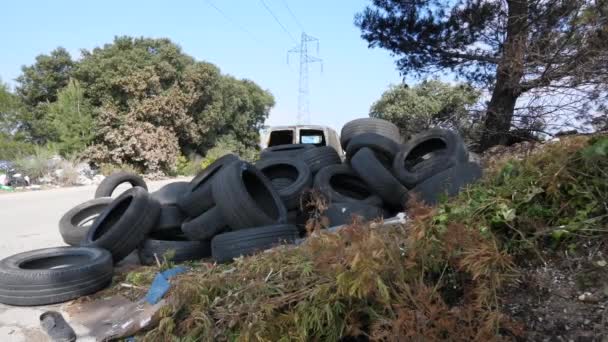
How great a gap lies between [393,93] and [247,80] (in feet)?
50.8

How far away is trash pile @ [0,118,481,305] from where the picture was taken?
12.9 feet

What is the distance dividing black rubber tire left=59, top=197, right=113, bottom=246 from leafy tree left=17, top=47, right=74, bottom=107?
2433 centimetres

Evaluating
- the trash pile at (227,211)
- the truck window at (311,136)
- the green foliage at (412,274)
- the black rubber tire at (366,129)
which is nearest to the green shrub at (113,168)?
the truck window at (311,136)

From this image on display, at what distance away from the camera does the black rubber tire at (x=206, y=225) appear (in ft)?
15.5

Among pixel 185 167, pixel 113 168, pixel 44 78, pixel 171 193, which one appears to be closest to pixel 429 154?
pixel 171 193

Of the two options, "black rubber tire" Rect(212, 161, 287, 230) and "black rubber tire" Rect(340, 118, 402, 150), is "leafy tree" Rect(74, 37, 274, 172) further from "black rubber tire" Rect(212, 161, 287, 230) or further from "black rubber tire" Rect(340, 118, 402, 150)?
"black rubber tire" Rect(212, 161, 287, 230)

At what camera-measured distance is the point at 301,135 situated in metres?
12.4

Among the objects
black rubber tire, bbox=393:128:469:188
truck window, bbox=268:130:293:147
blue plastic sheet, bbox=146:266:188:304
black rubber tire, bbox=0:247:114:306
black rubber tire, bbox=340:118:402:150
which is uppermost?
truck window, bbox=268:130:293:147

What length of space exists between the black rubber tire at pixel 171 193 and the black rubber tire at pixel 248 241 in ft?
5.99

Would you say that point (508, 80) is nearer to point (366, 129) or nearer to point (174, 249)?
point (366, 129)

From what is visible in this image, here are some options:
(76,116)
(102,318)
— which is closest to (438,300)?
(102,318)

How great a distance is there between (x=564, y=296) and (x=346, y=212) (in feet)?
10.3

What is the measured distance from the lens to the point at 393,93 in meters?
33.1

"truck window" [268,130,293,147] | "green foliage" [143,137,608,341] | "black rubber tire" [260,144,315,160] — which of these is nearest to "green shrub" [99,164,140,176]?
"truck window" [268,130,293,147]
